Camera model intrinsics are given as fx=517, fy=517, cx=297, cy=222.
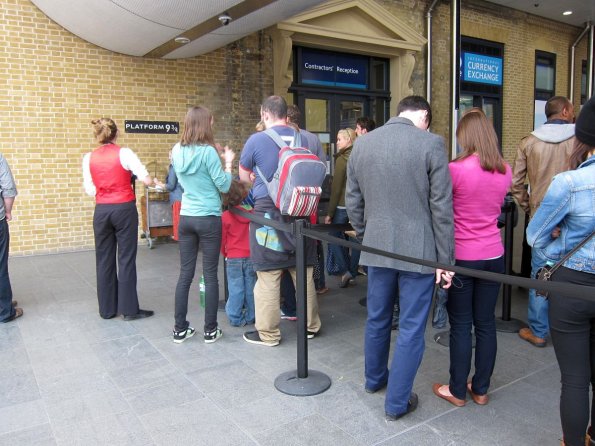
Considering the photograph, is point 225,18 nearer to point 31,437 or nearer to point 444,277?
point 444,277

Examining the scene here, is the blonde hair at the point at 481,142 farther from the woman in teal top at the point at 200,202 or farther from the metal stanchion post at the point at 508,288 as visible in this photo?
the woman in teal top at the point at 200,202

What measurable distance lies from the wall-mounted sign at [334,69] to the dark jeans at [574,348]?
8574 millimetres

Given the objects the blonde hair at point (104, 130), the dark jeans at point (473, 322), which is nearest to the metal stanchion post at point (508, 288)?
the dark jeans at point (473, 322)

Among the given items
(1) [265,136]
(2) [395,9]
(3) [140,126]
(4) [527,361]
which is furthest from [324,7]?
(4) [527,361]

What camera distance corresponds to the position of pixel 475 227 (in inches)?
112

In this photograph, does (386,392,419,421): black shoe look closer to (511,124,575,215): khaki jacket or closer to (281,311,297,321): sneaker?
(281,311,297,321): sneaker

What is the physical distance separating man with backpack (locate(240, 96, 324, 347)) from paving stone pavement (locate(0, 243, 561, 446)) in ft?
1.05

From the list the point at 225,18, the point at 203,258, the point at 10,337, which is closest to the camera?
the point at 203,258

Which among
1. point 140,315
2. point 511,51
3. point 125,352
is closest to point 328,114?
point 511,51

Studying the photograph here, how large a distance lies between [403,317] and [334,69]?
27.9 ft

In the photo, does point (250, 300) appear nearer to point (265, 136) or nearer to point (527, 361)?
point (265, 136)

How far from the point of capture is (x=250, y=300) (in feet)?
14.5

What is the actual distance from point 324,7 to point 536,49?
7.95 metres

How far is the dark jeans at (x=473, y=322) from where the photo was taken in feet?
9.39
